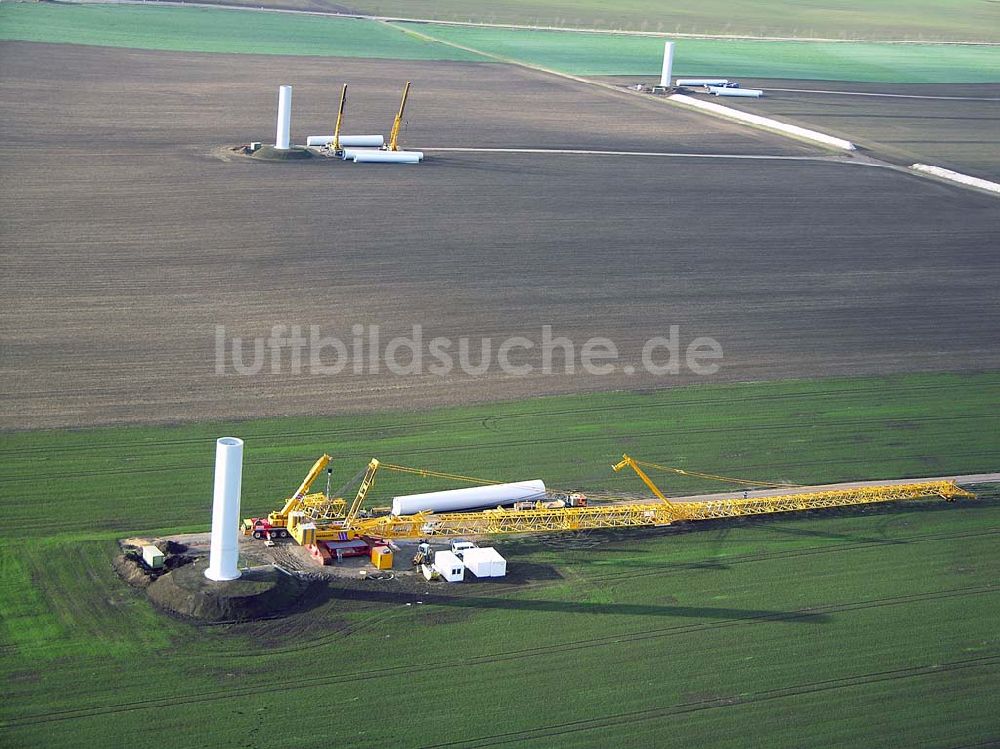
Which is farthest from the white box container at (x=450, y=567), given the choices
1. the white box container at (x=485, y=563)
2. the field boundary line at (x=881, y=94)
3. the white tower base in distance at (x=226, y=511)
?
the field boundary line at (x=881, y=94)

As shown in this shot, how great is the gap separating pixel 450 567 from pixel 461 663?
3.95 metres

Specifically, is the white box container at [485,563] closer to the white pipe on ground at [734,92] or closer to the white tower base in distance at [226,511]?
the white tower base in distance at [226,511]

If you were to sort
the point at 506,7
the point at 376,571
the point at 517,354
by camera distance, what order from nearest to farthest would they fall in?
the point at 376,571, the point at 517,354, the point at 506,7

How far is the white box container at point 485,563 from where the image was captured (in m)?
32.3

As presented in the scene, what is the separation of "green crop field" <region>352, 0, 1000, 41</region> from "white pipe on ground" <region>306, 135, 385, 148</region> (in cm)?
6275

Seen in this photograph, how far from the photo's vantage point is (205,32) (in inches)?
4200

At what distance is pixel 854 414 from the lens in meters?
44.6

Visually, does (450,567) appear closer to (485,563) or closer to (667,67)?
(485,563)

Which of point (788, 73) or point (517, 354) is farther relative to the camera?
point (788, 73)

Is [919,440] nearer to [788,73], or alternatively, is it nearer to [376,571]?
[376,571]

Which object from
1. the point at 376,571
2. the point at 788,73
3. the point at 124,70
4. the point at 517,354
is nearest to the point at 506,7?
the point at 788,73

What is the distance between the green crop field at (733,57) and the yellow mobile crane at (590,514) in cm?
7191

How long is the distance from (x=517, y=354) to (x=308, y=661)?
20.6 m
